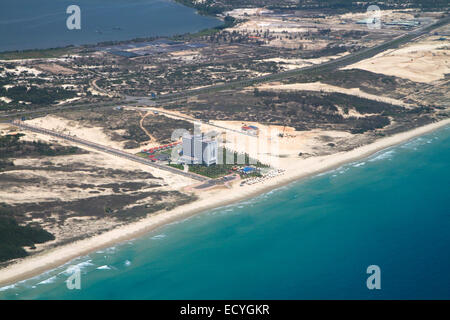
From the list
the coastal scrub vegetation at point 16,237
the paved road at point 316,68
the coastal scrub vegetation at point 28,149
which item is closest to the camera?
the coastal scrub vegetation at point 16,237

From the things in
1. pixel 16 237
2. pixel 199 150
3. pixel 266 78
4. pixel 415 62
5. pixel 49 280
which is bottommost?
pixel 49 280

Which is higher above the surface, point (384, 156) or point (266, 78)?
point (266, 78)

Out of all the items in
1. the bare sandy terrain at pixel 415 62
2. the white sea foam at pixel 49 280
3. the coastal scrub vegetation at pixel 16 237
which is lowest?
the white sea foam at pixel 49 280

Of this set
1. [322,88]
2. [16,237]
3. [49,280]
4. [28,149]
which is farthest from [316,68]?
[49,280]

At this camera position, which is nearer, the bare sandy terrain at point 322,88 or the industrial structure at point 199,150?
the industrial structure at point 199,150

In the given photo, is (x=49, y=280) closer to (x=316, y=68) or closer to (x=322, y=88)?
(x=322, y=88)

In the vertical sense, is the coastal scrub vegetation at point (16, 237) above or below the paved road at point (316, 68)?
Result: below

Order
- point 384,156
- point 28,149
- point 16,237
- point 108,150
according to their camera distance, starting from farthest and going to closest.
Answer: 1. point 384,156
2. point 108,150
3. point 28,149
4. point 16,237

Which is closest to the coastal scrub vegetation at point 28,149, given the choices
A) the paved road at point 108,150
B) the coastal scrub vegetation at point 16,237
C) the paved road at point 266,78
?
the paved road at point 108,150
